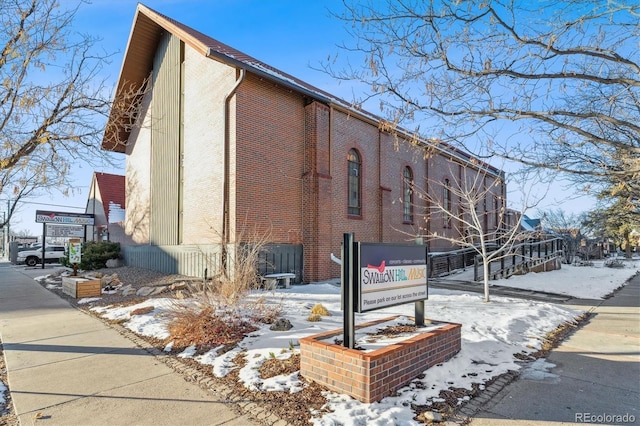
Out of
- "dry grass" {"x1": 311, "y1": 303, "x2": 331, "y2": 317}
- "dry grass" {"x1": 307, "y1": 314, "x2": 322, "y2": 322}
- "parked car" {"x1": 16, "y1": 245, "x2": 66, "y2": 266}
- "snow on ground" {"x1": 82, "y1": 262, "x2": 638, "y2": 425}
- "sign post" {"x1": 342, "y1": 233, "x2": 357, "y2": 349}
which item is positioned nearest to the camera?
"snow on ground" {"x1": 82, "y1": 262, "x2": 638, "y2": 425}

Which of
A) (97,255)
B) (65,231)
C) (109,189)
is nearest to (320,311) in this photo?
(97,255)

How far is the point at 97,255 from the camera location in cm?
1833

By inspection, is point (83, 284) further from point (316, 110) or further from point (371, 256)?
point (371, 256)

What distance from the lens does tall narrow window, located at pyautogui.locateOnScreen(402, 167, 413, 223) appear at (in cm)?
1881

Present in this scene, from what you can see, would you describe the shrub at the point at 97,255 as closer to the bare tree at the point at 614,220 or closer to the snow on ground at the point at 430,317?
the snow on ground at the point at 430,317

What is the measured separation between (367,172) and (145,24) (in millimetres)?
11290

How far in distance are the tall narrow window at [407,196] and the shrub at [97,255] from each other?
577 inches

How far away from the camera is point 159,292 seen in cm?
1063

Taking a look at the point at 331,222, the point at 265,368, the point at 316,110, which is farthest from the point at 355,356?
the point at 316,110

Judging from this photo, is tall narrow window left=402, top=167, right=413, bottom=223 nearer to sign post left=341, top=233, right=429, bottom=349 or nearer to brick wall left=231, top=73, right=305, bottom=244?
brick wall left=231, top=73, right=305, bottom=244

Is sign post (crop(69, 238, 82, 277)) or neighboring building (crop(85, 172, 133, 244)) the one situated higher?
neighboring building (crop(85, 172, 133, 244))

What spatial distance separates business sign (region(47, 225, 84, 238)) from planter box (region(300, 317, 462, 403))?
26.3m

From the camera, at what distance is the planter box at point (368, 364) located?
12.4ft

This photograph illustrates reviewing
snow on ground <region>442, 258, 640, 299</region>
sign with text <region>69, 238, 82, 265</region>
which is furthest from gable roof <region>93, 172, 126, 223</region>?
snow on ground <region>442, 258, 640, 299</region>
